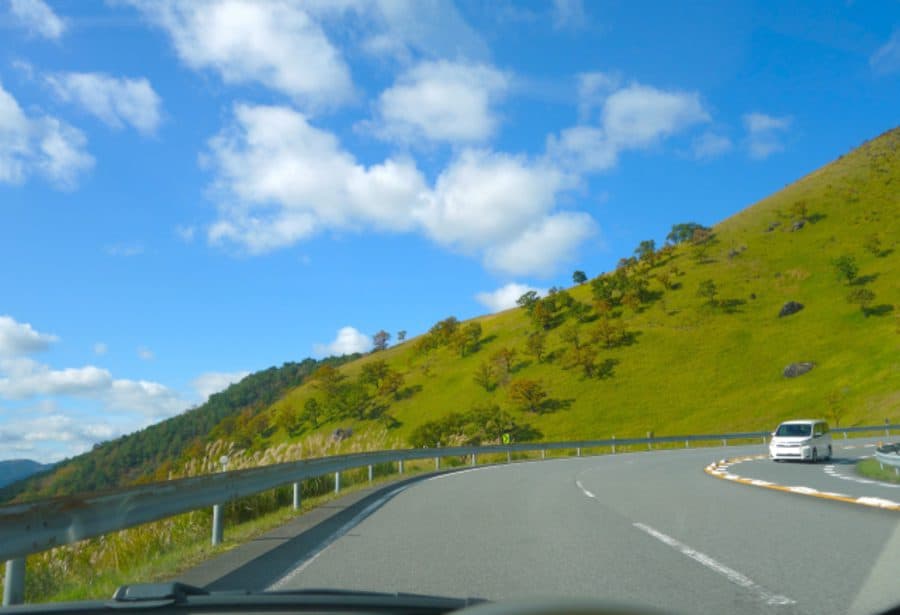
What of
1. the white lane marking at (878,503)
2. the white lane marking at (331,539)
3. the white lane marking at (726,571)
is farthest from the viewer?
the white lane marking at (878,503)

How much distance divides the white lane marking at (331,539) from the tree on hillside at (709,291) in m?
84.5

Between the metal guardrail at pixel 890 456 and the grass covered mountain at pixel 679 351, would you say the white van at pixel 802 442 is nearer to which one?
the metal guardrail at pixel 890 456

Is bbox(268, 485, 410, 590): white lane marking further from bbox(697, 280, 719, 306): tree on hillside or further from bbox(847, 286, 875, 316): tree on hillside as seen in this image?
bbox(697, 280, 719, 306): tree on hillside

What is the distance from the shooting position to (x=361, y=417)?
9856cm

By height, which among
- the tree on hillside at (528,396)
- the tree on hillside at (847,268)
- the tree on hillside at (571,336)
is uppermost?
the tree on hillside at (847,268)

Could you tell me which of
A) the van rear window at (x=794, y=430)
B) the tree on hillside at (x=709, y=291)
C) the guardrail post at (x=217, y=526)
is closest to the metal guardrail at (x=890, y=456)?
the van rear window at (x=794, y=430)

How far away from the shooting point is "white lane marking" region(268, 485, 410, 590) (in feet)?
21.9

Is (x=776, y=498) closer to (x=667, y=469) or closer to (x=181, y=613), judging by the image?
(x=667, y=469)

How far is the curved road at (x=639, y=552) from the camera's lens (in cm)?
586

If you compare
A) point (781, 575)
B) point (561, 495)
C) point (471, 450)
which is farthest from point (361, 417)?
point (781, 575)

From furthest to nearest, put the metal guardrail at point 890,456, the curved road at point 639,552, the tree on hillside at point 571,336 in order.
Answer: the tree on hillside at point 571,336
the metal guardrail at point 890,456
the curved road at point 639,552

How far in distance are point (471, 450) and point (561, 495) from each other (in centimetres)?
1698

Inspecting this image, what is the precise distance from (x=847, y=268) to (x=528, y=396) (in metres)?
41.8

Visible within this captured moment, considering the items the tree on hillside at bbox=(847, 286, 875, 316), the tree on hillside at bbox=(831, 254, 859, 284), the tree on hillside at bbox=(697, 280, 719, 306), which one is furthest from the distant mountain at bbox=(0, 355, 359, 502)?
the tree on hillside at bbox=(831, 254, 859, 284)
